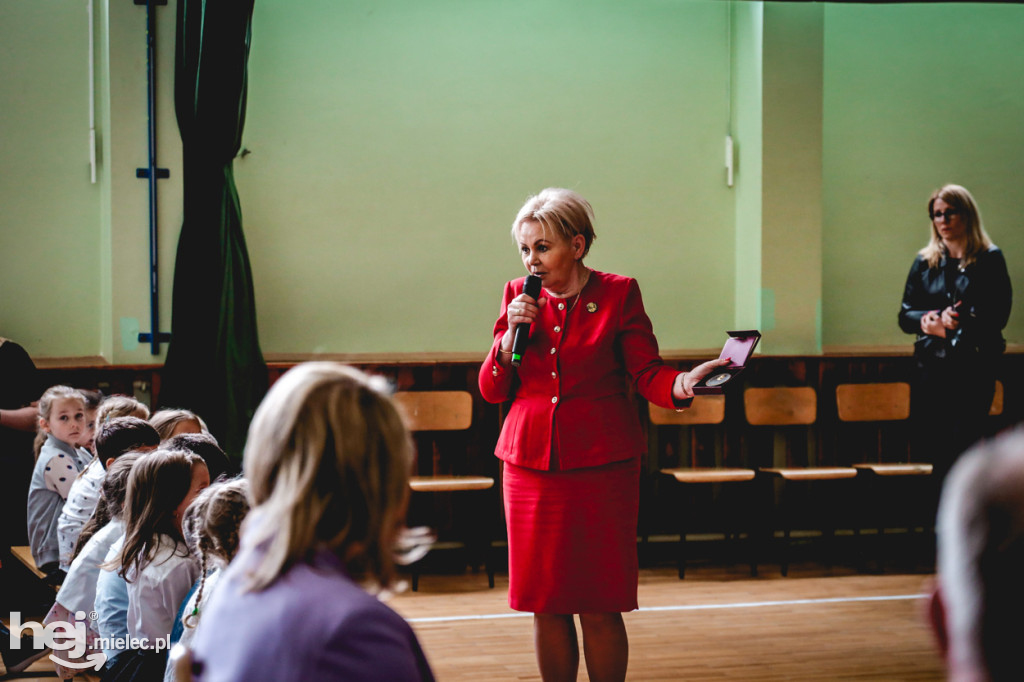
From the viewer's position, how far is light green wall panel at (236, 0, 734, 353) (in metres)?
5.42

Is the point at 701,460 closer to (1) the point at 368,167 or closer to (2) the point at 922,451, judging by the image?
(2) the point at 922,451

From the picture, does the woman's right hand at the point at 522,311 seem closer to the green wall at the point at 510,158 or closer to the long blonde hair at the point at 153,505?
the long blonde hair at the point at 153,505

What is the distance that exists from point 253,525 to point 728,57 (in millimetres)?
5352

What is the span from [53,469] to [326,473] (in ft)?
9.97

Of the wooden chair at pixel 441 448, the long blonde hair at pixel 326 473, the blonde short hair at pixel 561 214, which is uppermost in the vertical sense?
the blonde short hair at pixel 561 214

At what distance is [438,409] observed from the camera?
16.9 feet

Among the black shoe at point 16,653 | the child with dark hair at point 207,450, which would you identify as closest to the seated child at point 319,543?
Result: the child with dark hair at point 207,450

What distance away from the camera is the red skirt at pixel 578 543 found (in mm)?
2451

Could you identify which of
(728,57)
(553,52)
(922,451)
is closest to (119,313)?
(553,52)

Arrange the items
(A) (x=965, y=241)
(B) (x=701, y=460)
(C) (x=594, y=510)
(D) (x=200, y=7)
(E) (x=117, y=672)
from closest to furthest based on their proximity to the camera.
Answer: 1. (E) (x=117, y=672)
2. (C) (x=594, y=510)
3. (A) (x=965, y=241)
4. (D) (x=200, y=7)
5. (B) (x=701, y=460)

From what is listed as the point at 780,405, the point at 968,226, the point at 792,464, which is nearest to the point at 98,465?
the point at 968,226

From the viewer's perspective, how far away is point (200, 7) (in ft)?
14.9

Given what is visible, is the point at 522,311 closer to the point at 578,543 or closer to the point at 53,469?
the point at 578,543

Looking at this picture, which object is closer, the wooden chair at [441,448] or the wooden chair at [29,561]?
the wooden chair at [29,561]
